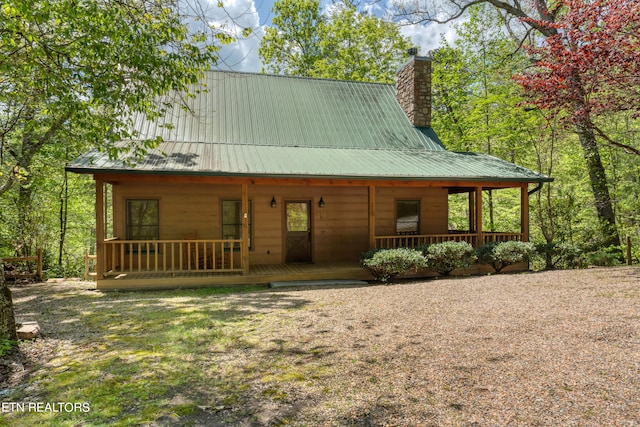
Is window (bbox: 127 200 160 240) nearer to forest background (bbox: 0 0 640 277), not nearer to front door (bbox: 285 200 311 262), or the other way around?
forest background (bbox: 0 0 640 277)

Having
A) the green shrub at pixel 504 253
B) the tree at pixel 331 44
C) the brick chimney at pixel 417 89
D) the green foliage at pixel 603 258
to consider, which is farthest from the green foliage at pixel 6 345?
the tree at pixel 331 44

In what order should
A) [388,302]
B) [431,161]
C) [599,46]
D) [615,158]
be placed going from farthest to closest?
[615,158]
[431,161]
[599,46]
[388,302]

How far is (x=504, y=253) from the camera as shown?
9.88 meters

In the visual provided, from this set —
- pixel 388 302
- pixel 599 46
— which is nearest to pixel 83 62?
pixel 388 302

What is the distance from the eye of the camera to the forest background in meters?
12.3

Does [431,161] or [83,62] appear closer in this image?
[83,62]

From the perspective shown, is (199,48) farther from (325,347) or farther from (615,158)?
(615,158)

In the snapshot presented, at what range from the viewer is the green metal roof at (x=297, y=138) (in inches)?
355

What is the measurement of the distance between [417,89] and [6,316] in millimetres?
12566

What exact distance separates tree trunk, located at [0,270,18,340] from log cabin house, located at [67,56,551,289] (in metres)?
3.68

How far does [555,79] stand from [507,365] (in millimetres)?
7335

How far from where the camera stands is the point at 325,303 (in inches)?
268

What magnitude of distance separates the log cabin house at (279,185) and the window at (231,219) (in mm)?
29

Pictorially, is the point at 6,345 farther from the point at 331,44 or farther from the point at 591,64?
the point at 331,44
